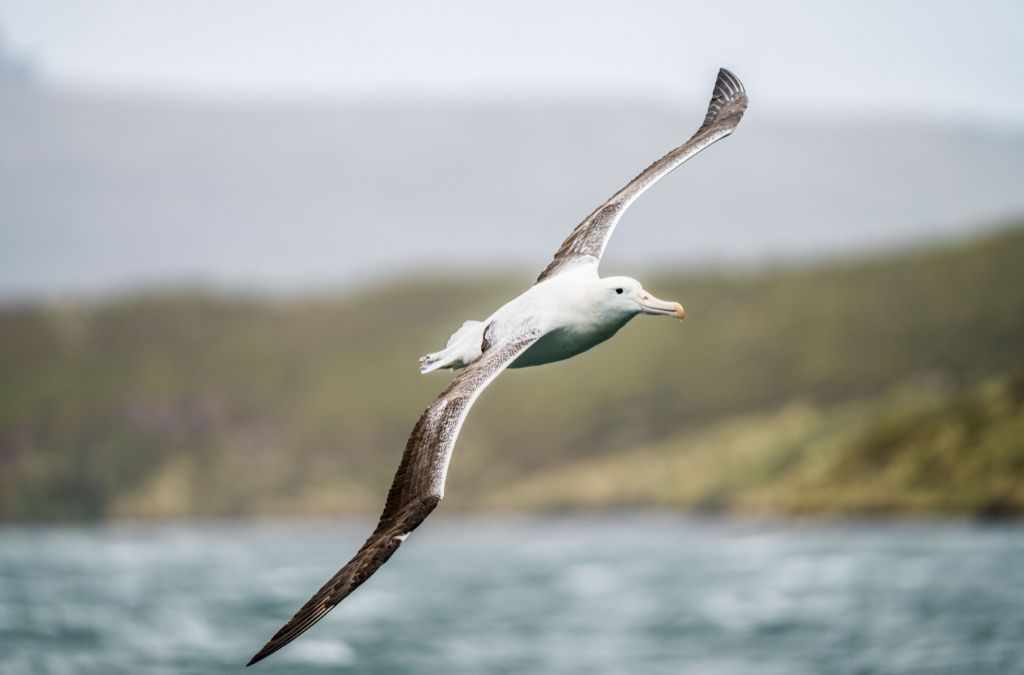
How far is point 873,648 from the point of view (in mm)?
44219

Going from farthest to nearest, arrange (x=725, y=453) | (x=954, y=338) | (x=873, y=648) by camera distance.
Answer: (x=954, y=338) → (x=725, y=453) → (x=873, y=648)

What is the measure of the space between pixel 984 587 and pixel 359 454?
272 feet

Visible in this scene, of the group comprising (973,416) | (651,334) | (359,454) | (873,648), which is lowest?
(873,648)

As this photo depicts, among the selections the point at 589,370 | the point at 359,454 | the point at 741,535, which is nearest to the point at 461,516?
the point at 359,454

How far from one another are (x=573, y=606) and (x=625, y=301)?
50.1m

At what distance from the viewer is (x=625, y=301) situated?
13008 mm

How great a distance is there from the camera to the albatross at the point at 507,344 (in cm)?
1131

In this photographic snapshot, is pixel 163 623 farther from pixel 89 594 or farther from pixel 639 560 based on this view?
pixel 639 560

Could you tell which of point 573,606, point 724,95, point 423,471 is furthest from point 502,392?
point 423,471

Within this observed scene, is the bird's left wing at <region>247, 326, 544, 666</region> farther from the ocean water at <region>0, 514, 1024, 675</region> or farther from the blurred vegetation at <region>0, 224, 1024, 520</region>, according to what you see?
the blurred vegetation at <region>0, 224, 1024, 520</region>

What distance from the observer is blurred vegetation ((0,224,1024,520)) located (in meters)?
110

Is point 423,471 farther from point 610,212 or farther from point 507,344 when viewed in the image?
point 610,212

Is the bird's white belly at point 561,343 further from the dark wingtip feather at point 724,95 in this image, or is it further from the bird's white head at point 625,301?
the dark wingtip feather at point 724,95

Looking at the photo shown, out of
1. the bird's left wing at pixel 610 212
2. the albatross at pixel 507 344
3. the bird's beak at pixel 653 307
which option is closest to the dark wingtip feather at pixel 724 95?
the bird's left wing at pixel 610 212
